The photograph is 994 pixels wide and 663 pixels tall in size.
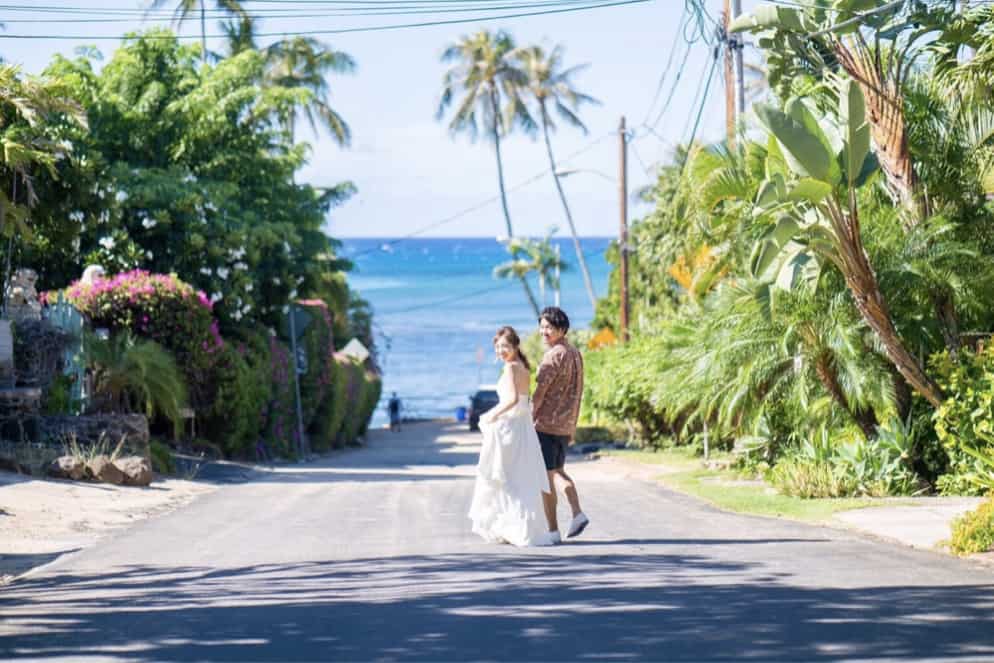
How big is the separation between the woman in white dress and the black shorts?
0.20m

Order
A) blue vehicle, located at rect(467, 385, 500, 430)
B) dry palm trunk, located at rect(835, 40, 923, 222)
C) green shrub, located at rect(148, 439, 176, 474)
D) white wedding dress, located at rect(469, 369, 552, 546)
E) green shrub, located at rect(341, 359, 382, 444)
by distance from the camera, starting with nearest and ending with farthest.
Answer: white wedding dress, located at rect(469, 369, 552, 546), dry palm trunk, located at rect(835, 40, 923, 222), green shrub, located at rect(148, 439, 176, 474), green shrub, located at rect(341, 359, 382, 444), blue vehicle, located at rect(467, 385, 500, 430)

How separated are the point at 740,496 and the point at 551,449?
564 centimetres

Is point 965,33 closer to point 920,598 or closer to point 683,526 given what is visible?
point 683,526

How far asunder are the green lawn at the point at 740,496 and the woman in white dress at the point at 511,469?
11.8 ft

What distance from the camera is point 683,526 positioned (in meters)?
13.6

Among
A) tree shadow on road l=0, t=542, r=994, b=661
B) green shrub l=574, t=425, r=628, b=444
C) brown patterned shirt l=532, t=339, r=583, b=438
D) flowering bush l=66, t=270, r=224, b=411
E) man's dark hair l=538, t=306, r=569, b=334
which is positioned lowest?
tree shadow on road l=0, t=542, r=994, b=661

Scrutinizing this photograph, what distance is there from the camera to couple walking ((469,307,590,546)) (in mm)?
11953

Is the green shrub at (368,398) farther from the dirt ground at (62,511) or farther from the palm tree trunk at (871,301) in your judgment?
the palm tree trunk at (871,301)

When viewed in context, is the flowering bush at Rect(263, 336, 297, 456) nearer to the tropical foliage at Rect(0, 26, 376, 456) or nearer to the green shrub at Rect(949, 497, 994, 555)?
the tropical foliage at Rect(0, 26, 376, 456)

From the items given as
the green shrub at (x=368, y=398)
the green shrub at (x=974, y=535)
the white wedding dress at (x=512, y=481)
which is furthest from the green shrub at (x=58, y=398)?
the green shrub at (x=368, y=398)

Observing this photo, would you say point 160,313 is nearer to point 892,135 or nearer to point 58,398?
point 58,398

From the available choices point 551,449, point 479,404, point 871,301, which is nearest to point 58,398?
point 551,449

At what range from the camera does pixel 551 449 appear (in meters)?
12.4

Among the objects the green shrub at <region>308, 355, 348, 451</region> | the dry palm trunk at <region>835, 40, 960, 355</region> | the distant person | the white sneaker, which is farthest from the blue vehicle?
the white sneaker
